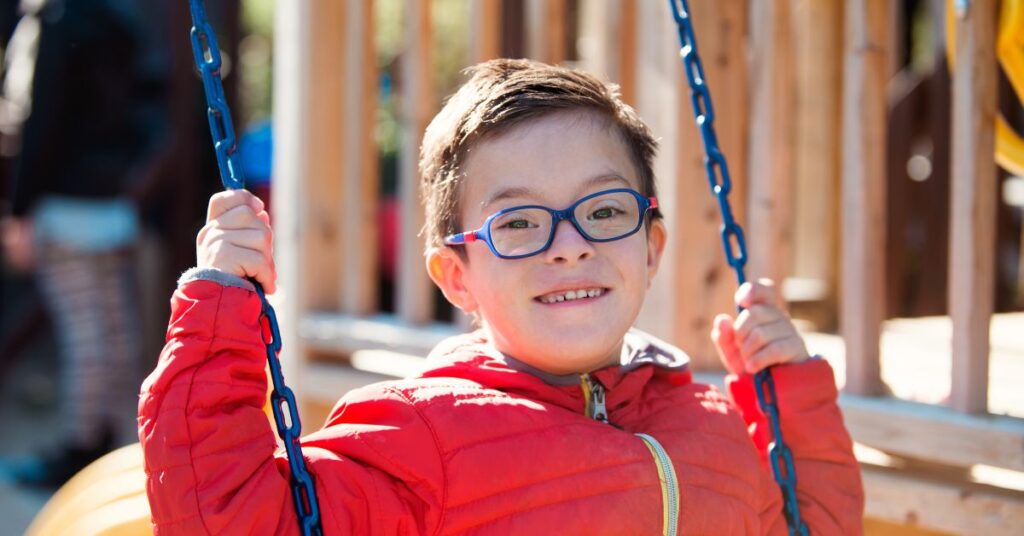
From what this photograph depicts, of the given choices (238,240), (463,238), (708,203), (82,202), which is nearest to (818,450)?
(463,238)

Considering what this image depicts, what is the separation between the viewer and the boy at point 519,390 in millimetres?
1643

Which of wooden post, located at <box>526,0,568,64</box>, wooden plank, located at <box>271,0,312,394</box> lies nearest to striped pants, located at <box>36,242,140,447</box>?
wooden plank, located at <box>271,0,312,394</box>

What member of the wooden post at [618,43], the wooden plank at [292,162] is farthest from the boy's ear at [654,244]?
the wooden plank at [292,162]

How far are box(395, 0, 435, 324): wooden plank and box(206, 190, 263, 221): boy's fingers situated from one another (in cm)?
174

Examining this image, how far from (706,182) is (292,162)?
5.04ft

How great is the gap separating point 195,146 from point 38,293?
1.40 metres

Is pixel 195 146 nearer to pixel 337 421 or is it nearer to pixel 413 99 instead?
pixel 413 99

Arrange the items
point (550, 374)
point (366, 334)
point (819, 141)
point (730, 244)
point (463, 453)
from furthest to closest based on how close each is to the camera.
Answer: point (819, 141)
point (366, 334)
point (730, 244)
point (550, 374)
point (463, 453)

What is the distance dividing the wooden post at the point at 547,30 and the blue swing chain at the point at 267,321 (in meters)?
1.58

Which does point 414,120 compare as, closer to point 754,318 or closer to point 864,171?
point 864,171

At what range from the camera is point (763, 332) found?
7.15ft

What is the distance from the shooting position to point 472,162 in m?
1.97

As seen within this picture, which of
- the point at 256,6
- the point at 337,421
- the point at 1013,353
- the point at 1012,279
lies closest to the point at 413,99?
the point at 337,421

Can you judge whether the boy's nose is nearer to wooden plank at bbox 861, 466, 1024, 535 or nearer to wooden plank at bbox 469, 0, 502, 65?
wooden plank at bbox 861, 466, 1024, 535
